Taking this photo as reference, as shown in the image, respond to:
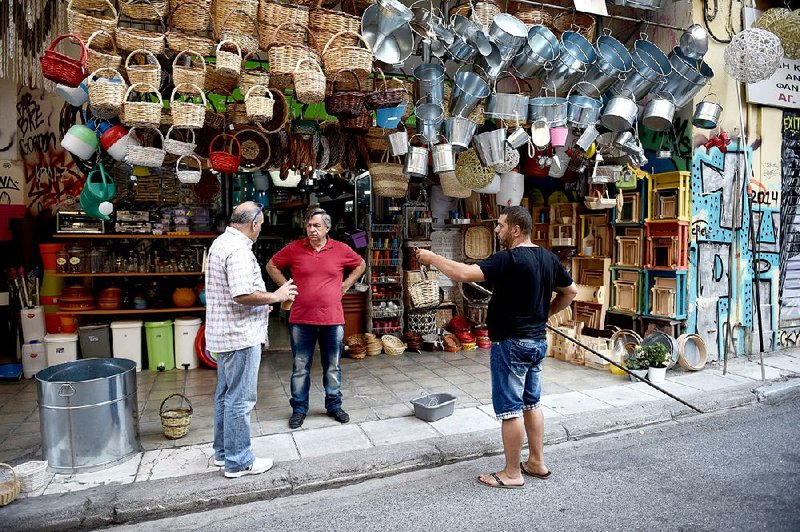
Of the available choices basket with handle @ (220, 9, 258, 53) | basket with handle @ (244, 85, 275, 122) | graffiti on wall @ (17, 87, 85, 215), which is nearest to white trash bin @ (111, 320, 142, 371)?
graffiti on wall @ (17, 87, 85, 215)

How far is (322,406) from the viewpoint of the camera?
593 centimetres

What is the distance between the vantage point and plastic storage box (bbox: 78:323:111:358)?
7.27 meters

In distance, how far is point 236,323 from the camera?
4.11 meters

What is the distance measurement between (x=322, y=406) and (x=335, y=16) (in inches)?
157

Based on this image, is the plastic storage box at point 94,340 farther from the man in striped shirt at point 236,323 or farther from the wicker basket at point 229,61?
the wicker basket at point 229,61

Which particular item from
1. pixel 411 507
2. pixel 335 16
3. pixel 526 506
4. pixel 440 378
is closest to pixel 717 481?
pixel 526 506

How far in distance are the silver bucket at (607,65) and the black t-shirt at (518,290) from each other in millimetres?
3670

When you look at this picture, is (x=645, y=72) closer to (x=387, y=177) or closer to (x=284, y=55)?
(x=387, y=177)

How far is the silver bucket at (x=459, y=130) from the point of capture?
612 cm

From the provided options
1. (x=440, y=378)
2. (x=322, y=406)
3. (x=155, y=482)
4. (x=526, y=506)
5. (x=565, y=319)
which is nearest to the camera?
(x=526, y=506)

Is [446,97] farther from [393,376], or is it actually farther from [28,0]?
[28,0]

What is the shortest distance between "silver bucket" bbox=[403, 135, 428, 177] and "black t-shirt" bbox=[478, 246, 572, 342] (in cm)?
236

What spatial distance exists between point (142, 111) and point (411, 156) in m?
2.68

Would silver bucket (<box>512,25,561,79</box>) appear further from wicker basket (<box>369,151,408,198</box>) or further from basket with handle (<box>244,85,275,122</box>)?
basket with handle (<box>244,85,275,122</box>)
